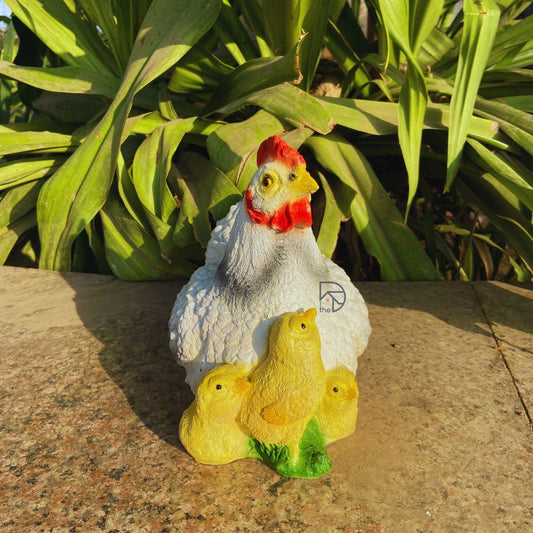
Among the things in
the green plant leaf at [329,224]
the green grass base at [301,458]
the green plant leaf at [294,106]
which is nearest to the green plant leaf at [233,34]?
the green plant leaf at [294,106]

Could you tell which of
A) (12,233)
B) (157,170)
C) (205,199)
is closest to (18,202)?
(12,233)

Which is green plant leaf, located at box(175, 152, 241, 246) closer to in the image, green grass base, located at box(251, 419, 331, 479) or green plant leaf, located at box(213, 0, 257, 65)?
green plant leaf, located at box(213, 0, 257, 65)

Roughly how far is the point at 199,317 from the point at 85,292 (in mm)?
925

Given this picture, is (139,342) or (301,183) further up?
(301,183)

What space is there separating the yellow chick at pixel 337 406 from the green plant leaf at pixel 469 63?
2.55ft

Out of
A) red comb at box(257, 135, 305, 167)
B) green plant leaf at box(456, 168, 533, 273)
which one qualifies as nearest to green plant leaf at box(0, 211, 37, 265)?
red comb at box(257, 135, 305, 167)

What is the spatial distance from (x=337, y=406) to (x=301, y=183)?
48 cm

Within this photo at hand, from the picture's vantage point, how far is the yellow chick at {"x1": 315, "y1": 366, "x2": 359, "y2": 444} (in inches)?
49.9

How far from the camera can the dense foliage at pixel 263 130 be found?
196 centimetres

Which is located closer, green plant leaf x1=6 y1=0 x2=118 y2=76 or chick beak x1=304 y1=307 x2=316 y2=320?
chick beak x1=304 y1=307 x2=316 y2=320

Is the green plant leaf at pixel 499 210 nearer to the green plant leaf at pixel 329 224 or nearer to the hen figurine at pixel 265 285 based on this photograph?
the green plant leaf at pixel 329 224

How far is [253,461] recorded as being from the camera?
1301 mm

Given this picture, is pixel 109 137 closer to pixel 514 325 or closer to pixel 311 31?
pixel 311 31

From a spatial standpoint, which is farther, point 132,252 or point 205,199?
point 132,252
